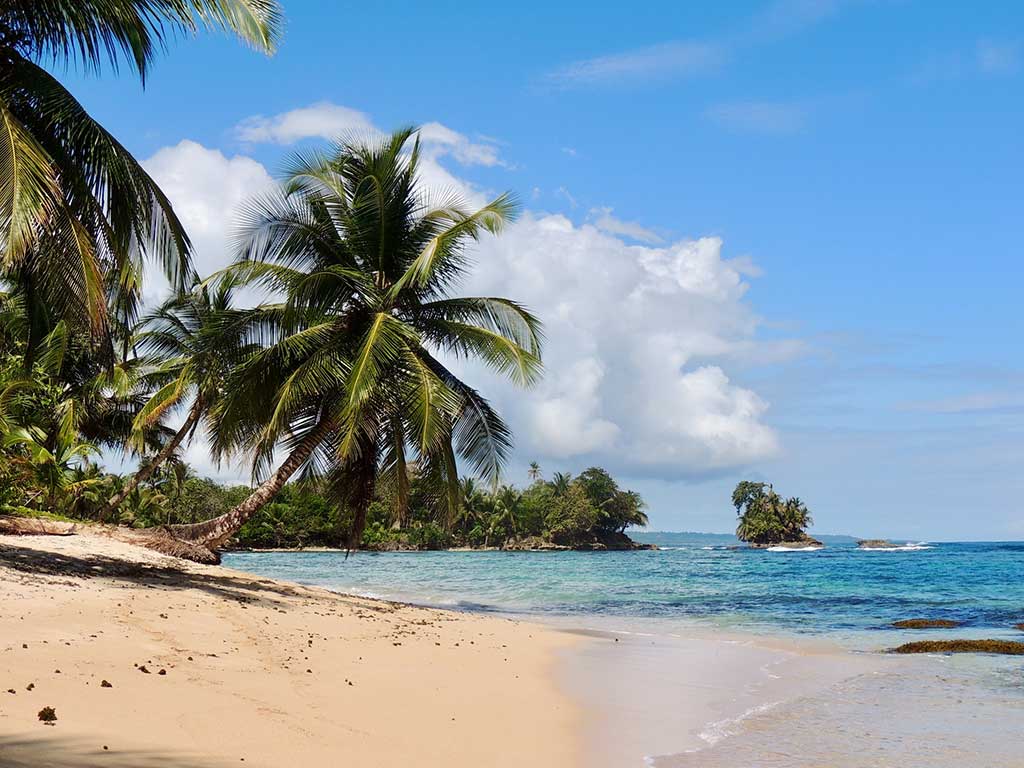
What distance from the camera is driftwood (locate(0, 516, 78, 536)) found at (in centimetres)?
1825

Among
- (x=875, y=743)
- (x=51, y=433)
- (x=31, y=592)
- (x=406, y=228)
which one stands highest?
(x=406, y=228)

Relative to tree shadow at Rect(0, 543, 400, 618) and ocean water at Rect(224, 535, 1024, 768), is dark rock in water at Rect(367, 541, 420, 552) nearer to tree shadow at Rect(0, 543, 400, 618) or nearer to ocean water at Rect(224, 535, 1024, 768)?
ocean water at Rect(224, 535, 1024, 768)

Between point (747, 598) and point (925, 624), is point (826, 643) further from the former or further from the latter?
point (747, 598)

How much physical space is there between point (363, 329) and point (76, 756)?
13.2 metres

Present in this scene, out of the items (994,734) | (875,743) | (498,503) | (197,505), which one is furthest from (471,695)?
(498,503)

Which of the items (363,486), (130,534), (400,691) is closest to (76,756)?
(400,691)

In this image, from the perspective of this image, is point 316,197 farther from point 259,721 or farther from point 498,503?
point 498,503

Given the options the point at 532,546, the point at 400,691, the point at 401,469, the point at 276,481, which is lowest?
the point at 532,546

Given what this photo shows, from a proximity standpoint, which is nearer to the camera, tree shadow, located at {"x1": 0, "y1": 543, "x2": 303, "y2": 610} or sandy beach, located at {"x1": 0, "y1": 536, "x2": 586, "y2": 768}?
sandy beach, located at {"x1": 0, "y1": 536, "x2": 586, "y2": 768}

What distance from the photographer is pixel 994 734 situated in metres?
8.20

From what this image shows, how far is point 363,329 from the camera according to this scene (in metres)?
17.3

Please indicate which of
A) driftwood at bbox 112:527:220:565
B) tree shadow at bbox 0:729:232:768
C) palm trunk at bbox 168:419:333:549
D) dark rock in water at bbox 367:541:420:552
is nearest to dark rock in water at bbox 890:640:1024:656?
palm trunk at bbox 168:419:333:549

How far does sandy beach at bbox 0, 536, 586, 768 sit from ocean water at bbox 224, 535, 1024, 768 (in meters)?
1.68

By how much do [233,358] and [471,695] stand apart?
1068 cm
